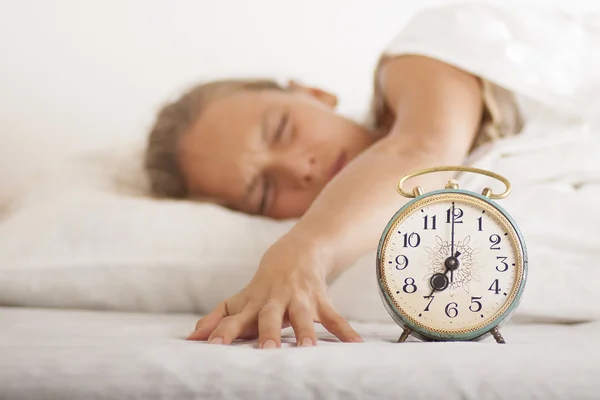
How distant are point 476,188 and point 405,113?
22cm

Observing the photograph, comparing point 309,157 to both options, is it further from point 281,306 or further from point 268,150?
point 281,306

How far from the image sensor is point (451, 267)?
628 mm

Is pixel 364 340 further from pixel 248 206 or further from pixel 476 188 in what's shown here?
pixel 248 206

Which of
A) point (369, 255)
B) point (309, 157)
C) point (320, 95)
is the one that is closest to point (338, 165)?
point (309, 157)

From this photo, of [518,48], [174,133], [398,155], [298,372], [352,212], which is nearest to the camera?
[298,372]

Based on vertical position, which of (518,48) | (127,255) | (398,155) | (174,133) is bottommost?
(127,255)

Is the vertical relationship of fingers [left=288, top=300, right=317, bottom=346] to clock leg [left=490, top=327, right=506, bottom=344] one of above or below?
below

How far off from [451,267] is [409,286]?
0.04m

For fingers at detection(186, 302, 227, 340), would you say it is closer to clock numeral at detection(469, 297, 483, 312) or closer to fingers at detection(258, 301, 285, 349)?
fingers at detection(258, 301, 285, 349)

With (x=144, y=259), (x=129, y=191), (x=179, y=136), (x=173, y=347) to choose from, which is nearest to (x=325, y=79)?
(x=179, y=136)

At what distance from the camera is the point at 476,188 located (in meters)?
0.96

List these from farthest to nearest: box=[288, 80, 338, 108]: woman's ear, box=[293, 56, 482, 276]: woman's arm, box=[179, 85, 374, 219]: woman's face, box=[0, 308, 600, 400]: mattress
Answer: box=[288, 80, 338, 108]: woman's ear
box=[179, 85, 374, 219]: woman's face
box=[293, 56, 482, 276]: woman's arm
box=[0, 308, 600, 400]: mattress

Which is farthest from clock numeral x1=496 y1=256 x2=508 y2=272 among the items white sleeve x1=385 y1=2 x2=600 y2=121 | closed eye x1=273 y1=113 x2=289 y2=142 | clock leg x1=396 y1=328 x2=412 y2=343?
closed eye x1=273 y1=113 x2=289 y2=142

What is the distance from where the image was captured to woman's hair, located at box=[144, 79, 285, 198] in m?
1.39
